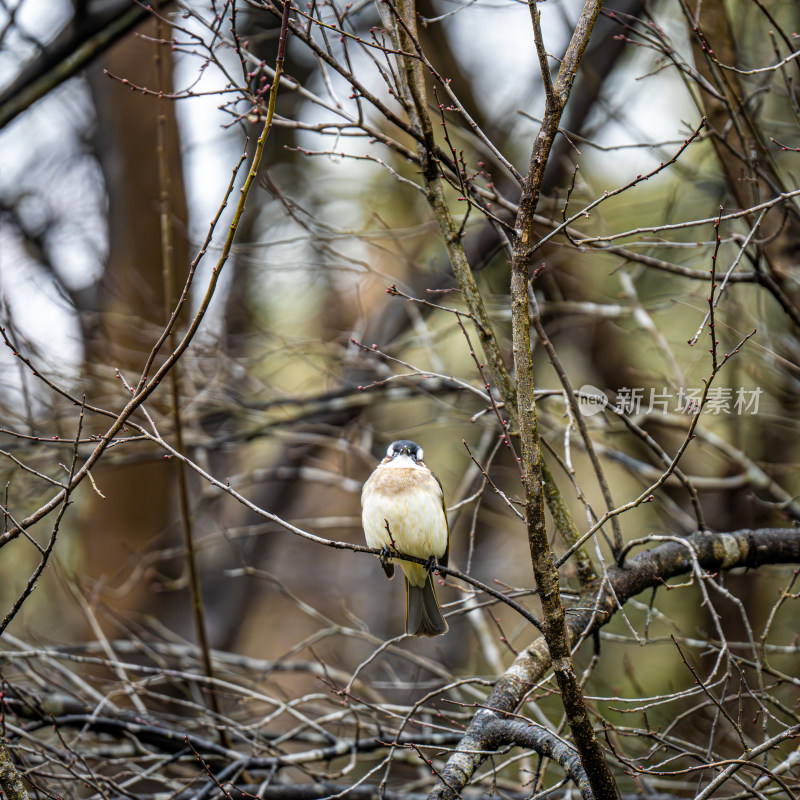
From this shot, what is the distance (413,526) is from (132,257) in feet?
17.3

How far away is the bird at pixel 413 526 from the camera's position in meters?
3.55

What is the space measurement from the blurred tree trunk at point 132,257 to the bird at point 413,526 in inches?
155

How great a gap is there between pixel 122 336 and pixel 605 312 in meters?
4.13

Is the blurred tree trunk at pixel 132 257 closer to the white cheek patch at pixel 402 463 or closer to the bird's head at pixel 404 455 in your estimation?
the bird's head at pixel 404 455

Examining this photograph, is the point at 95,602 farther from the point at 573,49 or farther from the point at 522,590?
the point at 573,49

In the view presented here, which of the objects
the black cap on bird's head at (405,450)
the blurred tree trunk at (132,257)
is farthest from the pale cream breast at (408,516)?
the blurred tree trunk at (132,257)

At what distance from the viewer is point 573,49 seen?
240 centimetres

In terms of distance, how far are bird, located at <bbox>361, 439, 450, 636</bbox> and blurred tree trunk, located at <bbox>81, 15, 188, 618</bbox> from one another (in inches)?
155

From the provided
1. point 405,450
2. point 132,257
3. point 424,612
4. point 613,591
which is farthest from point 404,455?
point 132,257

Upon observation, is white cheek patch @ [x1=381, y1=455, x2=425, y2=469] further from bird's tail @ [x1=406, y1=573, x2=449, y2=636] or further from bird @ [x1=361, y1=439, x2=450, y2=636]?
bird's tail @ [x1=406, y1=573, x2=449, y2=636]

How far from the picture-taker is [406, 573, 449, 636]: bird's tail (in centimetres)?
364

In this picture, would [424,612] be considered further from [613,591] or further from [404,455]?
[613,591]

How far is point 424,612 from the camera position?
3.68 m

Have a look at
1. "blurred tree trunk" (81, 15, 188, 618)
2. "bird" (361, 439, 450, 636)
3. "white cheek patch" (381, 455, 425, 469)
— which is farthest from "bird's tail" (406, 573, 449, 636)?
"blurred tree trunk" (81, 15, 188, 618)
